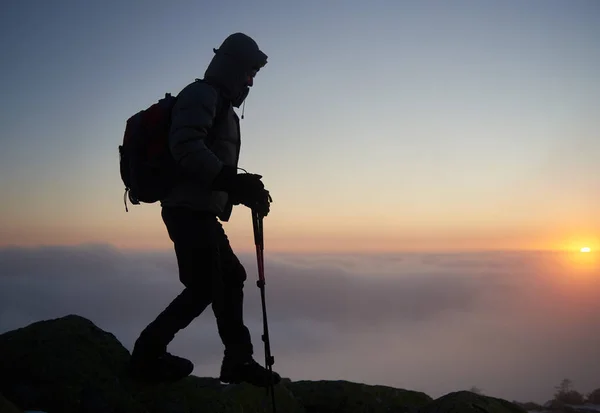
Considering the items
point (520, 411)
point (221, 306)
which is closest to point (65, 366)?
point (221, 306)

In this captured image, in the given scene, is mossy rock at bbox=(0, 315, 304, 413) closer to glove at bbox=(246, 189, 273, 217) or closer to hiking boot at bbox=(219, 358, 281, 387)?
hiking boot at bbox=(219, 358, 281, 387)

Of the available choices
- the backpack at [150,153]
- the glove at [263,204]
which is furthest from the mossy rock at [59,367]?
the glove at [263,204]

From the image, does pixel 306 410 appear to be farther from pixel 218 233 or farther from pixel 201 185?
pixel 201 185

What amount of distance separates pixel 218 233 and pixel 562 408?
982 cm

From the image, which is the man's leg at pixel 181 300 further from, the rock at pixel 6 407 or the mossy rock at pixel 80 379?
the rock at pixel 6 407

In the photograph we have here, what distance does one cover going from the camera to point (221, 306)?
6680 mm

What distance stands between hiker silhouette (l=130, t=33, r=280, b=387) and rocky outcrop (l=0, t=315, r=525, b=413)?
1.29 ft

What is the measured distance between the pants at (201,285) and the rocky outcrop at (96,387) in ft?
2.23

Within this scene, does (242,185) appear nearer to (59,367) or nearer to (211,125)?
(211,125)

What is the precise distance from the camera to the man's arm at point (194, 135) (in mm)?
5742

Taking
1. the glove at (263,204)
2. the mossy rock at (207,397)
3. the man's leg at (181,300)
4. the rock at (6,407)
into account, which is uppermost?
the glove at (263,204)

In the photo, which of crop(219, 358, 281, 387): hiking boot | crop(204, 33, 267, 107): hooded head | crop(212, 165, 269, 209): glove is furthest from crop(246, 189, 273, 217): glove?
crop(219, 358, 281, 387): hiking boot

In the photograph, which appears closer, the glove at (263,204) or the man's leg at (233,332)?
the glove at (263,204)

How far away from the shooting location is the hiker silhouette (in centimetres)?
596
